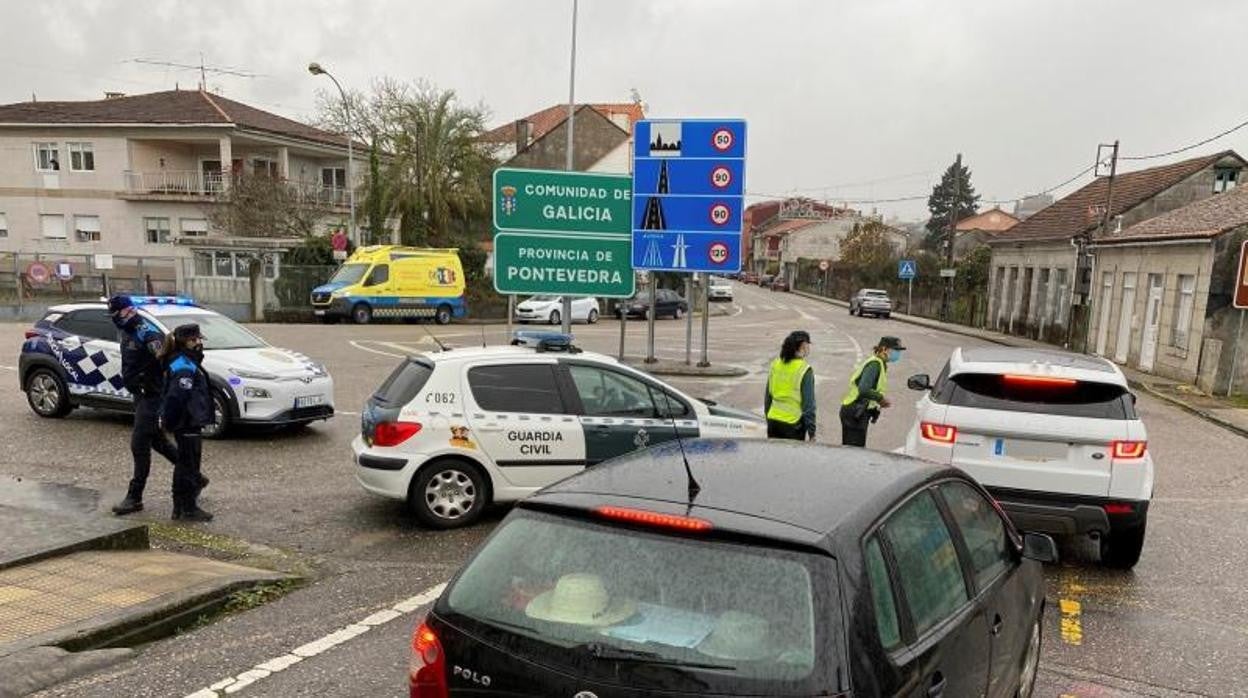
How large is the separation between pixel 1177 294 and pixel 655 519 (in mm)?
23442

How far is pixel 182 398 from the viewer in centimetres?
673

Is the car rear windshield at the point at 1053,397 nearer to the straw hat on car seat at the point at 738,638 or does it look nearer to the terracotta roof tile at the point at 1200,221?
the straw hat on car seat at the point at 738,638

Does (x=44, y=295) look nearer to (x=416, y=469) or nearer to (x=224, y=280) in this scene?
(x=224, y=280)

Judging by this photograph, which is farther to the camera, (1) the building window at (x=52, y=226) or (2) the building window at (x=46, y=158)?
(1) the building window at (x=52, y=226)

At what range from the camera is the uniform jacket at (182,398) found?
6.72 m

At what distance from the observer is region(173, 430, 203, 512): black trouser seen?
6.77m

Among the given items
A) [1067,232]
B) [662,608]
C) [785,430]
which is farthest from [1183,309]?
[662,608]

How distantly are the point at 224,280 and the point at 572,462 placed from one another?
97.8 feet

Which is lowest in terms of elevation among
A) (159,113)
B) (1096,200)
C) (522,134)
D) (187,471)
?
(187,471)

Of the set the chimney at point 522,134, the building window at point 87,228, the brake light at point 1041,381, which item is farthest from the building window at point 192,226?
the brake light at point 1041,381

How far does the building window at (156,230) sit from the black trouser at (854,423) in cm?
4257

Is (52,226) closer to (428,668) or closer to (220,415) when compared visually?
(220,415)

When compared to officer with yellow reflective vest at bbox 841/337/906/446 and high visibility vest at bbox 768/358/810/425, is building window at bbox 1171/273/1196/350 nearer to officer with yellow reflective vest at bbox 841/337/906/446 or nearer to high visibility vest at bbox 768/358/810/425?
officer with yellow reflective vest at bbox 841/337/906/446

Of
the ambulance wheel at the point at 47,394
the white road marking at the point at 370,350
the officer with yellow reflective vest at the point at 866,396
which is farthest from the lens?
the white road marking at the point at 370,350
